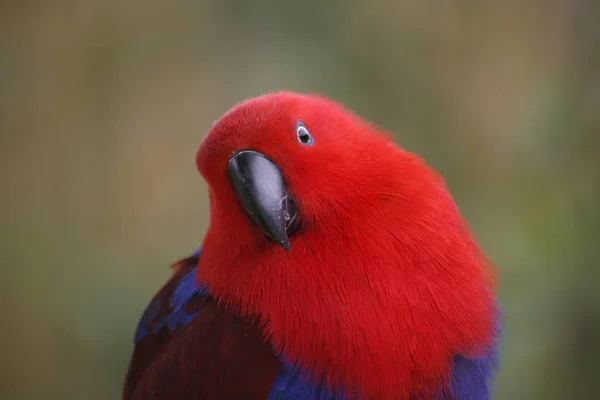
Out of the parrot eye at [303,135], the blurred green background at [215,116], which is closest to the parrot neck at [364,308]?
the parrot eye at [303,135]

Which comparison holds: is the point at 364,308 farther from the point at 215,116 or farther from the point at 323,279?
the point at 215,116

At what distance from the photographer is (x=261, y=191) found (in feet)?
2.48

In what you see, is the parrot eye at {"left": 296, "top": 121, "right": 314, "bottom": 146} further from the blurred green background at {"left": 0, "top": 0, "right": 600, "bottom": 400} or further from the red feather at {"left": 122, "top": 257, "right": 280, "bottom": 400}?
the blurred green background at {"left": 0, "top": 0, "right": 600, "bottom": 400}

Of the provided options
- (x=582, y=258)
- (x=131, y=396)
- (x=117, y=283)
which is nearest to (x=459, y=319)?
(x=131, y=396)

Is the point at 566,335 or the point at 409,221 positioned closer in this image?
the point at 409,221

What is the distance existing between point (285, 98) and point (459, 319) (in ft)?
1.43

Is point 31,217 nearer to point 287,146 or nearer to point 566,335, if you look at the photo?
point 287,146

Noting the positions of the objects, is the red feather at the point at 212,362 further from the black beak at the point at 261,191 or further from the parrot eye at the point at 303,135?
the parrot eye at the point at 303,135

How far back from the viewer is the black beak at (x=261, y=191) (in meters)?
0.76

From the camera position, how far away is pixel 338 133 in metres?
0.88

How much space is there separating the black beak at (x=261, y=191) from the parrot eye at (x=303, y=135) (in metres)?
0.07

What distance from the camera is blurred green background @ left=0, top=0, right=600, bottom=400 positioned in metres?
1.67


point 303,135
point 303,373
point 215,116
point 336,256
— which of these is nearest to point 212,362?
point 303,373

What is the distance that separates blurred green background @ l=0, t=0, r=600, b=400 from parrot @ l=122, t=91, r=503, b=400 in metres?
0.93
